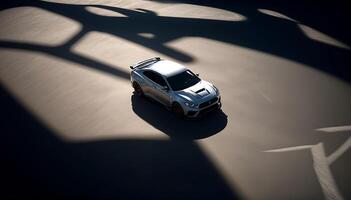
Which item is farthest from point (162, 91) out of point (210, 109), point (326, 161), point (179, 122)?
point (326, 161)

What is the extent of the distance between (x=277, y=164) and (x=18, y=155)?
26.2 ft

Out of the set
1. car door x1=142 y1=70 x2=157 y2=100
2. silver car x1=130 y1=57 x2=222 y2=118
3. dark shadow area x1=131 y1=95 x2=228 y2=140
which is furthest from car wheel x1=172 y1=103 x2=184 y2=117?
car door x1=142 y1=70 x2=157 y2=100

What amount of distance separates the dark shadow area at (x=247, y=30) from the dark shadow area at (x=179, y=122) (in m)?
3.62

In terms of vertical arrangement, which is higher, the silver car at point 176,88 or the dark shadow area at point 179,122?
Answer: the silver car at point 176,88

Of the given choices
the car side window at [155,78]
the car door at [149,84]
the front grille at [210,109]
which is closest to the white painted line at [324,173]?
the front grille at [210,109]

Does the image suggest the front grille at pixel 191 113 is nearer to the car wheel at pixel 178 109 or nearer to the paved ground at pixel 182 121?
the car wheel at pixel 178 109

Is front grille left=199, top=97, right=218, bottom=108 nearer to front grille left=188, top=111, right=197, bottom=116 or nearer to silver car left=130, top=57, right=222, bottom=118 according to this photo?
silver car left=130, top=57, right=222, bottom=118

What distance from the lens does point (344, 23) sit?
784 inches

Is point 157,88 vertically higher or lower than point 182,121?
higher

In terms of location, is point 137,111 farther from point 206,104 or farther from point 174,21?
point 174,21

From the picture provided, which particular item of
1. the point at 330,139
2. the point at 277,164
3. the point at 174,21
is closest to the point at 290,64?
the point at 330,139

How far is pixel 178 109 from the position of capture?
12.8 meters

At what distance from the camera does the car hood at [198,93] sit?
12.5 m

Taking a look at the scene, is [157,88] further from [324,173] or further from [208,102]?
[324,173]
